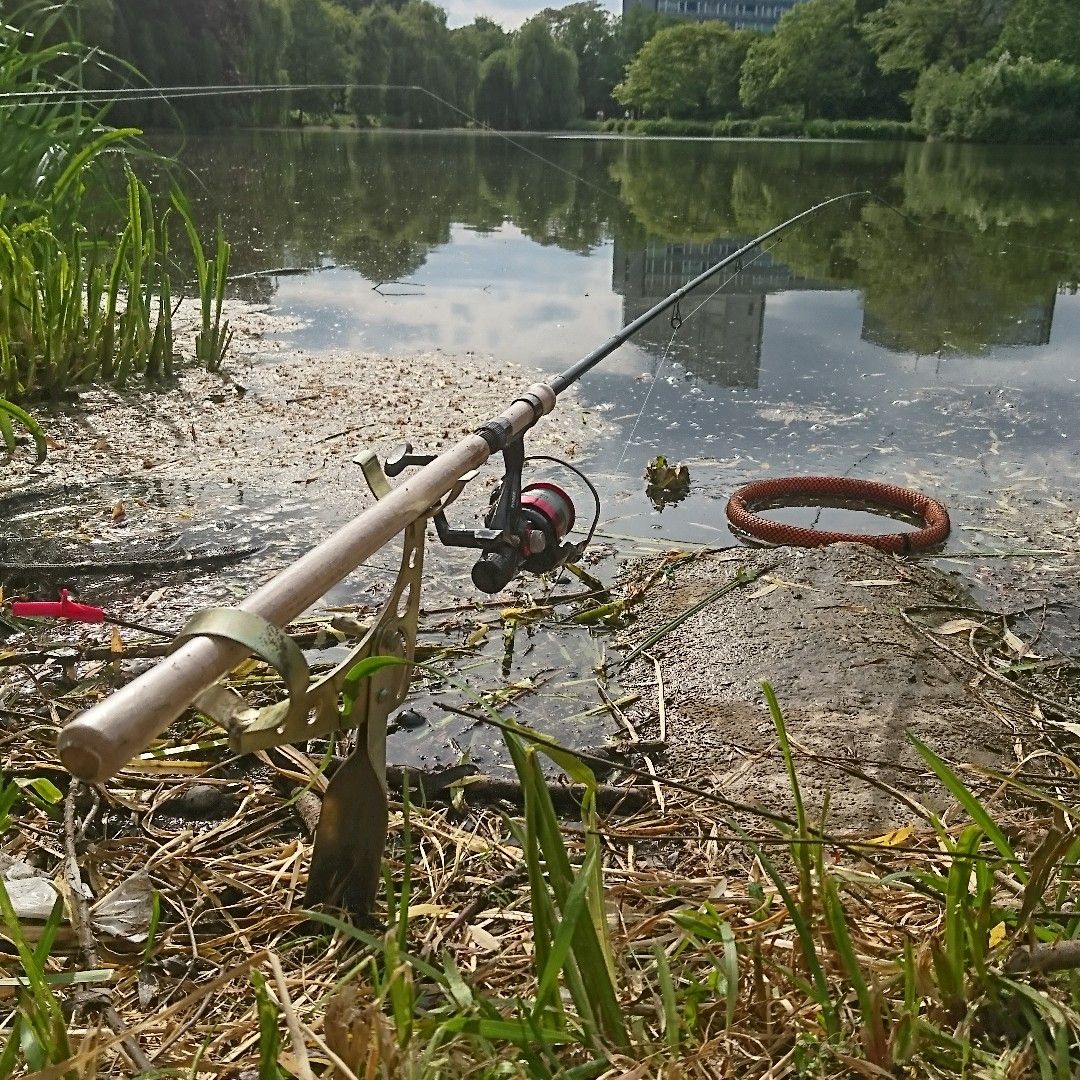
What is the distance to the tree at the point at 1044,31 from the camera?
139 feet

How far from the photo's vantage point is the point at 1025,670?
261 cm

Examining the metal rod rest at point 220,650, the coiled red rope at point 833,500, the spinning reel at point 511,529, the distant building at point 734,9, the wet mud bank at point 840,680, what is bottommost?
the wet mud bank at point 840,680

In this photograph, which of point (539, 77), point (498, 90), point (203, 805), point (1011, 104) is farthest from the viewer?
point (1011, 104)

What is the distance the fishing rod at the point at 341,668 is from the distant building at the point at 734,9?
116329mm

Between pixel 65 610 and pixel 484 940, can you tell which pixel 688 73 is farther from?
pixel 484 940

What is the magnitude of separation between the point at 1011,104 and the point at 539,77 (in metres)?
21.2

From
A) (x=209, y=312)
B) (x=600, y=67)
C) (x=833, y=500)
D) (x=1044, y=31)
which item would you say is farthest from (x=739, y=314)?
(x=600, y=67)

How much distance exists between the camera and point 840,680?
241 cm

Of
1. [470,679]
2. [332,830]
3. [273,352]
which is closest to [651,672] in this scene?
[470,679]

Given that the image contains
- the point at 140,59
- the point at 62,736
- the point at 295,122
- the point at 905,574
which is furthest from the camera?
the point at 295,122

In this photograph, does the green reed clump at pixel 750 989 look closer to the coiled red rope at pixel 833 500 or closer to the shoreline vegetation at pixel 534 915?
the shoreline vegetation at pixel 534 915

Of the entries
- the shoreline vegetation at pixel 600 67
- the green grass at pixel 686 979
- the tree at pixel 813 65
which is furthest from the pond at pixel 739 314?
the tree at pixel 813 65

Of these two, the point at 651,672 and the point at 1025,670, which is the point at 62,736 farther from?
the point at 1025,670

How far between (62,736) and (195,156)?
1705cm
